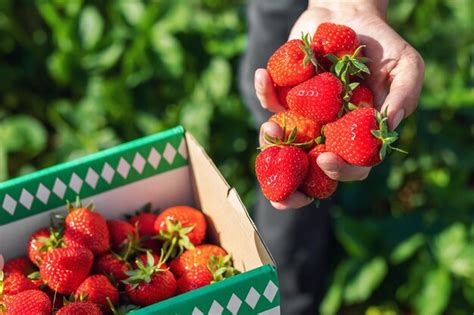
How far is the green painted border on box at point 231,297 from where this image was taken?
3.55 ft

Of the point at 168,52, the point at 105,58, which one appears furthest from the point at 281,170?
the point at 105,58

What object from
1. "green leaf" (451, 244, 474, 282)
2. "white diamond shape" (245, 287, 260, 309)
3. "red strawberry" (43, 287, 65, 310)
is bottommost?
"green leaf" (451, 244, 474, 282)

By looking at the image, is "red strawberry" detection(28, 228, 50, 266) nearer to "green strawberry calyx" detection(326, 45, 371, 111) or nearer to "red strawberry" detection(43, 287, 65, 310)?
"red strawberry" detection(43, 287, 65, 310)

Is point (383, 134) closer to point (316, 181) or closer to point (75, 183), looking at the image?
point (316, 181)

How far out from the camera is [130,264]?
4.48 feet

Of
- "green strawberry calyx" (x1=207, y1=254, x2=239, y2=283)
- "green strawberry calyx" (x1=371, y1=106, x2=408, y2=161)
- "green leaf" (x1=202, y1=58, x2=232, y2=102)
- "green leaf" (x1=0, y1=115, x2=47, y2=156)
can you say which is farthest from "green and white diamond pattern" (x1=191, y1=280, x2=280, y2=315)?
"green leaf" (x1=0, y1=115, x2=47, y2=156)

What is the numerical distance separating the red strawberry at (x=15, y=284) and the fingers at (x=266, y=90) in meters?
0.50

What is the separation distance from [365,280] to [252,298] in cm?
106

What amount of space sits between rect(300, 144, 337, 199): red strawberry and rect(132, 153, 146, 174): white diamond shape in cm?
30

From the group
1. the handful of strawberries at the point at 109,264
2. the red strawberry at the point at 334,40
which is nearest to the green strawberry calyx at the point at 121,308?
the handful of strawberries at the point at 109,264

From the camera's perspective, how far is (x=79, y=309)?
3.82ft

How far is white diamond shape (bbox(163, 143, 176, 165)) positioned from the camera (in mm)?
1446

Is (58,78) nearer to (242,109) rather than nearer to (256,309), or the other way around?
(242,109)

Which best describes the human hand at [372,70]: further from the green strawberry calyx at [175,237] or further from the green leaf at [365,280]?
the green leaf at [365,280]
